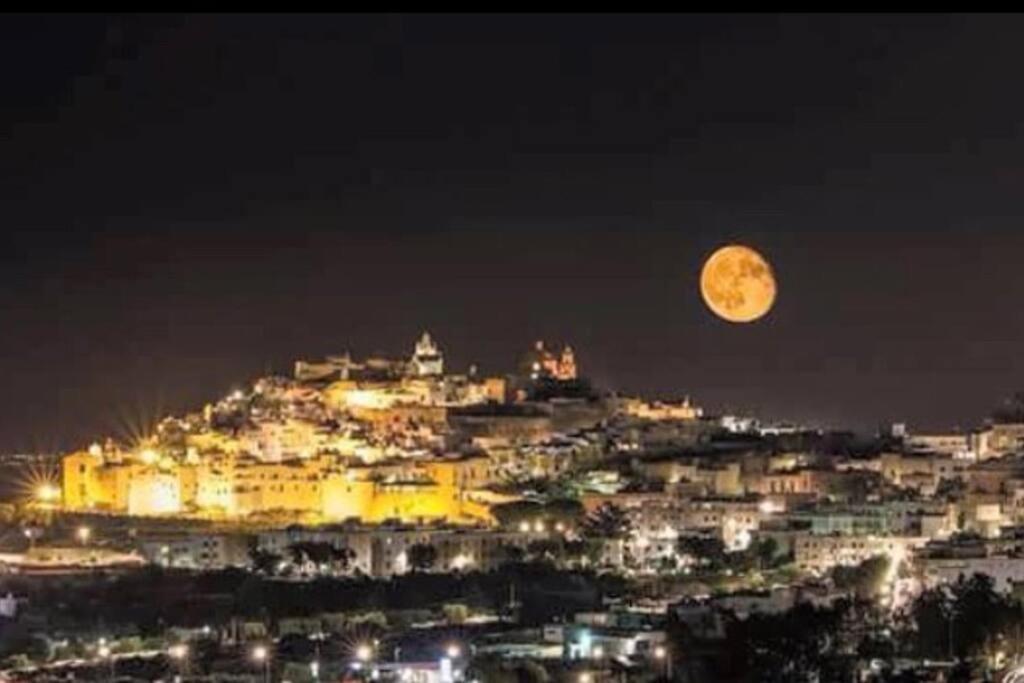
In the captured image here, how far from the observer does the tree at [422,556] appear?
10.8 m

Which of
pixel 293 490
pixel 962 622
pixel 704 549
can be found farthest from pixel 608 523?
pixel 962 622

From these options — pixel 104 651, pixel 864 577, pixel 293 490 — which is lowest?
pixel 104 651

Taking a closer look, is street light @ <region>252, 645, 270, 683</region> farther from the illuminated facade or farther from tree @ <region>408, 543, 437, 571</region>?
the illuminated facade

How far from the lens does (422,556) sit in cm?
1087

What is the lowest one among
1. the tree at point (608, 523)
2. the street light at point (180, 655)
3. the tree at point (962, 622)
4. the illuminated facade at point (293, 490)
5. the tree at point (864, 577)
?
the street light at point (180, 655)

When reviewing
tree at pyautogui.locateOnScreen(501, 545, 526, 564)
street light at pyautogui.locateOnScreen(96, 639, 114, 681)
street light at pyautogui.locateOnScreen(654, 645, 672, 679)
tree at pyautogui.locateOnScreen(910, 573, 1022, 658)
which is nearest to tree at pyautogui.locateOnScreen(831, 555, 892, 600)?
tree at pyautogui.locateOnScreen(910, 573, 1022, 658)

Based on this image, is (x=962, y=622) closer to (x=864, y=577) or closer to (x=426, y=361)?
(x=864, y=577)

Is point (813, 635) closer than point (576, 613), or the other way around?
point (813, 635)

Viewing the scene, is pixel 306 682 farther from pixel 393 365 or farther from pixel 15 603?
pixel 393 365

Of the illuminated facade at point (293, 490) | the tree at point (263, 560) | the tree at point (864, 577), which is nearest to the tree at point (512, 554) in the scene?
the tree at point (263, 560)

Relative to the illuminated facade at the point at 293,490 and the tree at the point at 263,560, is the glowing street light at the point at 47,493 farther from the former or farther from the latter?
the tree at the point at 263,560
